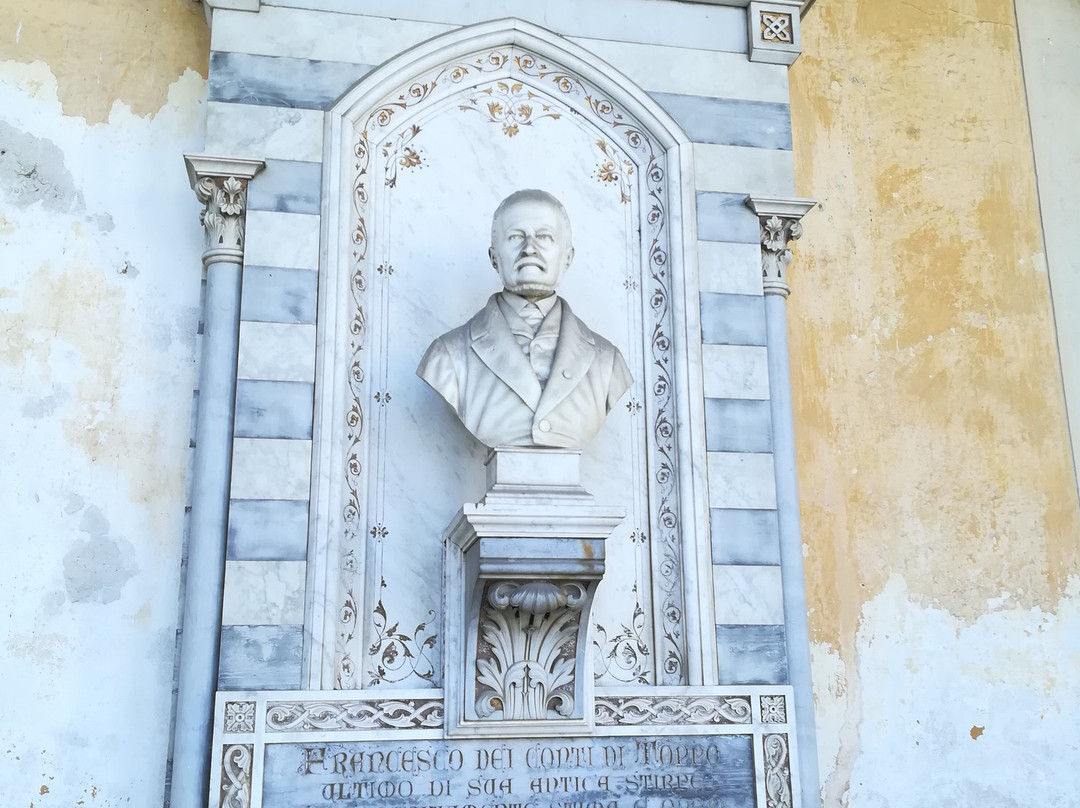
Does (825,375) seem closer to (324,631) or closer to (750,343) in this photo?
(750,343)

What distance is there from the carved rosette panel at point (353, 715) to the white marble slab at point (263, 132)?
7.86ft

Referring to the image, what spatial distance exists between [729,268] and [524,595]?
6.53 ft

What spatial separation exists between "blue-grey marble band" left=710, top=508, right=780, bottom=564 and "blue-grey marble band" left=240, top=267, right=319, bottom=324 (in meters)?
2.01

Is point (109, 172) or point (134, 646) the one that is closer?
point (134, 646)

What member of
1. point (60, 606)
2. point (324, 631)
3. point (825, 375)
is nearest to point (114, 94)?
point (60, 606)

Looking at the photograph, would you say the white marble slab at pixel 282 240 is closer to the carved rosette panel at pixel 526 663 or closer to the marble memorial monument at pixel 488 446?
the marble memorial monument at pixel 488 446

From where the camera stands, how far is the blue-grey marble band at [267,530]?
5.41 meters

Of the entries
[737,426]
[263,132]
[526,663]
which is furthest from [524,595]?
[263,132]

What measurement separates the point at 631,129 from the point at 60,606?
3.45m

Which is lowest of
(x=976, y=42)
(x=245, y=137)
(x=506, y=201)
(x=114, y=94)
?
(x=506, y=201)

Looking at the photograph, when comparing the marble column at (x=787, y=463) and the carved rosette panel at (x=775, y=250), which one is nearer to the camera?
the marble column at (x=787, y=463)

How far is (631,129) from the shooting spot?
6.45 meters

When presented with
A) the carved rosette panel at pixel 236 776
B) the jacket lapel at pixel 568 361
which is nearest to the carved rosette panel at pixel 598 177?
the carved rosette panel at pixel 236 776

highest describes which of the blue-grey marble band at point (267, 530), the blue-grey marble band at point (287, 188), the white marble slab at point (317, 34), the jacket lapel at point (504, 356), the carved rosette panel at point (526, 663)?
the white marble slab at point (317, 34)
